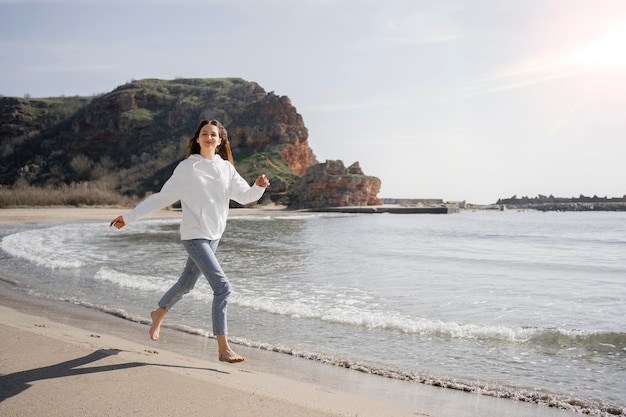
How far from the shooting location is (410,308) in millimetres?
8047

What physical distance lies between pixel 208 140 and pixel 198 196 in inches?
20.2

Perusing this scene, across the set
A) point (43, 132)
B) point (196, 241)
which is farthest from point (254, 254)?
point (43, 132)

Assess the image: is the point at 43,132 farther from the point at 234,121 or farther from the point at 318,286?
the point at 318,286

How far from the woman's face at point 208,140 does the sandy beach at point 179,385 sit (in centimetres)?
179

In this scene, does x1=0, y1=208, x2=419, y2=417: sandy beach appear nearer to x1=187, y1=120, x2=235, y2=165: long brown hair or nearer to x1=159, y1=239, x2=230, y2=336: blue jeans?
x1=159, y1=239, x2=230, y2=336: blue jeans

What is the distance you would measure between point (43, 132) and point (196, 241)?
11778 centimetres

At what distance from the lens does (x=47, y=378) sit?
3.52 metres

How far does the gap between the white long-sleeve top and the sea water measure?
1.88 metres

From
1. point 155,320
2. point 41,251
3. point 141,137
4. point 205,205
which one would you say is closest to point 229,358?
point 155,320

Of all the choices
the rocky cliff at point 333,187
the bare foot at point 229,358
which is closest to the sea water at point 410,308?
the bare foot at point 229,358

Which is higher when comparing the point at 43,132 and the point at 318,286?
the point at 43,132

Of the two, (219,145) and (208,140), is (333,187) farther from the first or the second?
(208,140)

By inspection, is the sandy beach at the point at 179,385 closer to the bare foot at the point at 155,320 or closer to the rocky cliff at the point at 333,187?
the bare foot at the point at 155,320

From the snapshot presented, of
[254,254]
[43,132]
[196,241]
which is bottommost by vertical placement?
[254,254]
